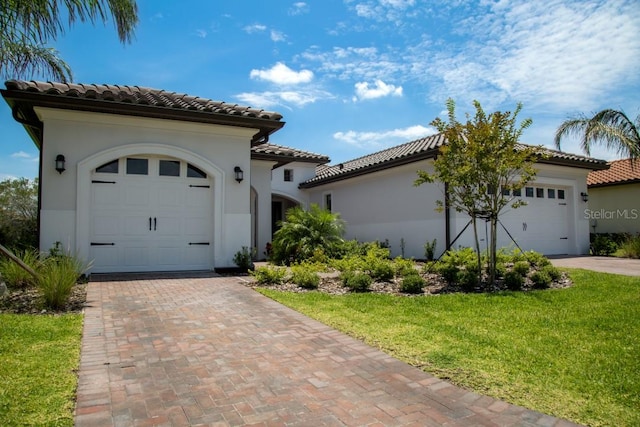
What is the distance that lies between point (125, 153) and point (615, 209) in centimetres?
2086

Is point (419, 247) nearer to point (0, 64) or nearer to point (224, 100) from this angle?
point (224, 100)

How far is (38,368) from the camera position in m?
3.92

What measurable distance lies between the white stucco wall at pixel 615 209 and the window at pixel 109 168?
18.5 m

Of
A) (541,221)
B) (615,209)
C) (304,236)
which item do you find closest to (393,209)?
(304,236)

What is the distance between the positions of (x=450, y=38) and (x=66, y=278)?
9.79 metres

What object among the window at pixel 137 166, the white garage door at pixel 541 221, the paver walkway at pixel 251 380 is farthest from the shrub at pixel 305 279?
the white garage door at pixel 541 221

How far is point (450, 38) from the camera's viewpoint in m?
10.4

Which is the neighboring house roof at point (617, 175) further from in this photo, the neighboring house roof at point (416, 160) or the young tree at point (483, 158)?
the young tree at point (483, 158)

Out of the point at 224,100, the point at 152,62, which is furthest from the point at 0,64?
the point at 224,100

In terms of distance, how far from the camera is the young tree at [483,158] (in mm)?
8680

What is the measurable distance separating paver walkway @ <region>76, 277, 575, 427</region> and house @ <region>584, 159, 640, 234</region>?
17269 mm

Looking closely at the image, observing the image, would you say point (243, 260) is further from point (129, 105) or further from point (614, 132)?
point (614, 132)

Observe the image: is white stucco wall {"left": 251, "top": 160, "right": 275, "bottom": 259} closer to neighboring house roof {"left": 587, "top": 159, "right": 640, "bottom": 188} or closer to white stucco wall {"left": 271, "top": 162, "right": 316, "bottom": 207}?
white stucco wall {"left": 271, "top": 162, "right": 316, "bottom": 207}

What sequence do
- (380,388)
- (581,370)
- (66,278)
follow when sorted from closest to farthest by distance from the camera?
(380,388)
(581,370)
(66,278)
